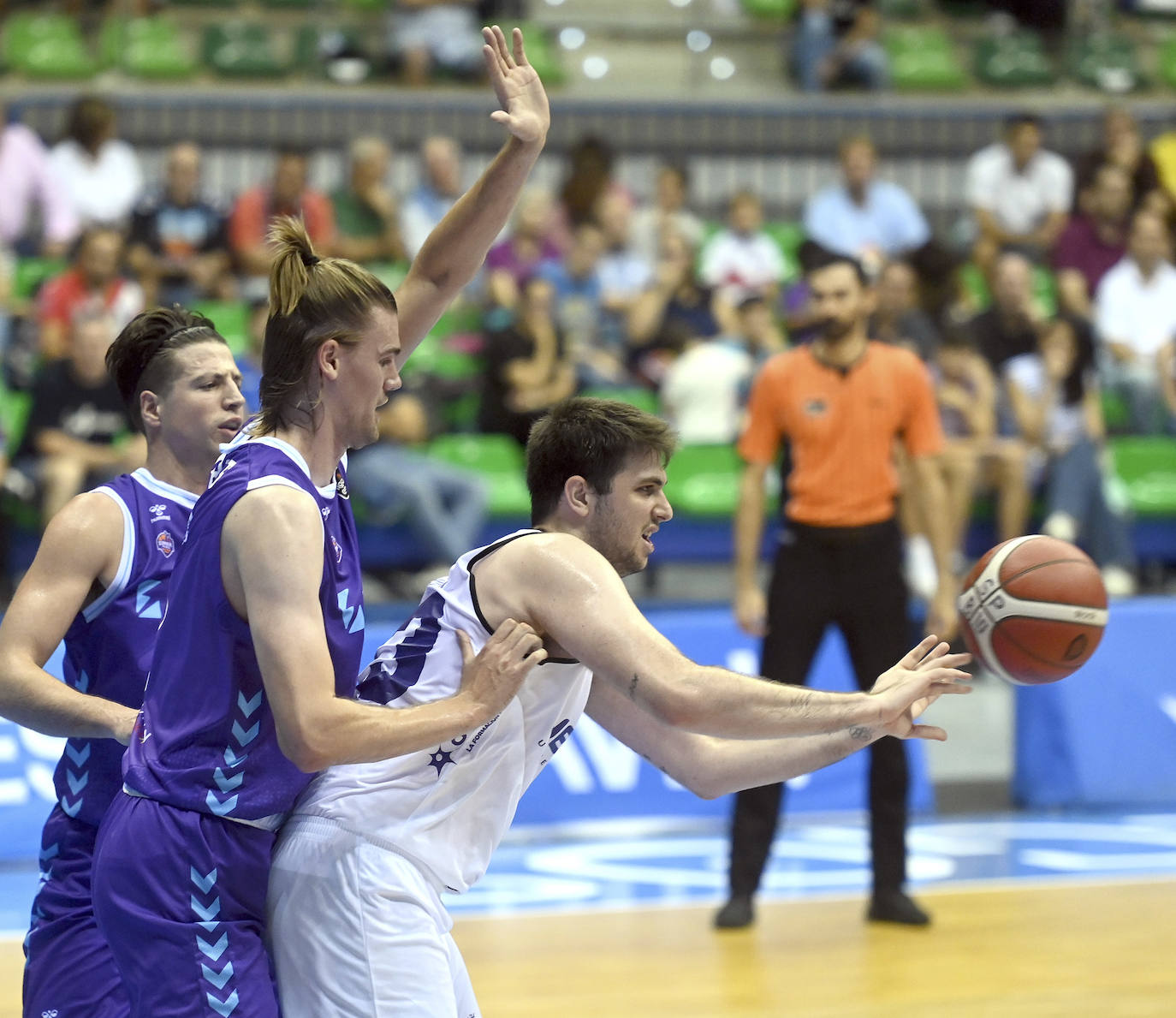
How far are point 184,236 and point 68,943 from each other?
26.0 feet

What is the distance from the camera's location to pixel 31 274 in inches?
419

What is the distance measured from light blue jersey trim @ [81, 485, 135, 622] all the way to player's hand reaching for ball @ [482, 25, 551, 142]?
107 centimetres

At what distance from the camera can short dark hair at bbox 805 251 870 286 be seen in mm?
5988

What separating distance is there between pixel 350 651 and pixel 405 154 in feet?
34.5

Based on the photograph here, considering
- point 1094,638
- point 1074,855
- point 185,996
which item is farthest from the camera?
point 1074,855

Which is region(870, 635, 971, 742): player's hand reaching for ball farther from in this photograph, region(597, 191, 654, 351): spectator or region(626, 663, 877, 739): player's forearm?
region(597, 191, 654, 351): spectator

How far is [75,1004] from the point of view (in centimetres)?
307

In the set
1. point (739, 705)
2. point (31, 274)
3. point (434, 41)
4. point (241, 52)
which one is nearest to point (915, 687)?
point (739, 705)

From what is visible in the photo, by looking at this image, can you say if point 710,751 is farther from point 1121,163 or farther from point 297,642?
point 1121,163

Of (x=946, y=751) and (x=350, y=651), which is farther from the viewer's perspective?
(x=946, y=751)

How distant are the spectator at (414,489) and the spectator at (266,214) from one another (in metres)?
2.05

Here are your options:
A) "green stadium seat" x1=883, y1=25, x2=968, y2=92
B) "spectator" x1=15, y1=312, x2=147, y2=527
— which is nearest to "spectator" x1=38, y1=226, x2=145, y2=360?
"spectator" x1=15, y1=312, x2=147, y2=527

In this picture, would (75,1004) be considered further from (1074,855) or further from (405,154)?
(405,154)

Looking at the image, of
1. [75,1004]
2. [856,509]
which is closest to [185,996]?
[75,1004]
